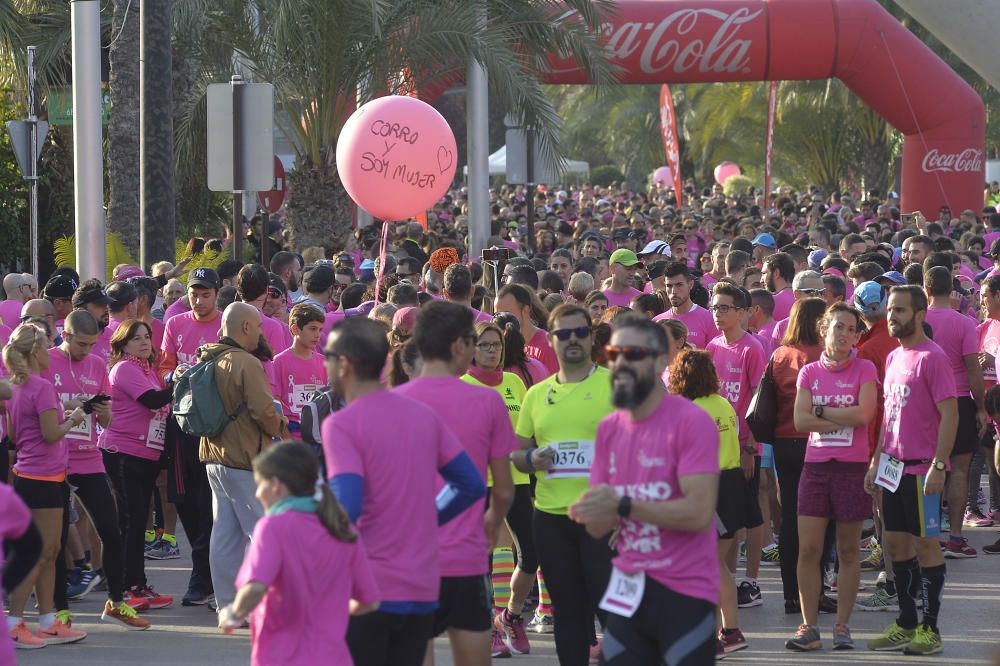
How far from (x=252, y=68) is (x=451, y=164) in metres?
6.79

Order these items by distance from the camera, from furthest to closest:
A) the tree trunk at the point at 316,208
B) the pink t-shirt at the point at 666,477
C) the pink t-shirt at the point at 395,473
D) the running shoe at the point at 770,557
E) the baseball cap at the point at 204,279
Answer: the tree trunk at the point at 316,208, the running shoe at the point at 770,557, the baseball cap at the point at 204,279, the pink t-shirt at the point at 666,477, the pink t-shirt at the point at 395,473

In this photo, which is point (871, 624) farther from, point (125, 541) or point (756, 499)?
point (125, 541)

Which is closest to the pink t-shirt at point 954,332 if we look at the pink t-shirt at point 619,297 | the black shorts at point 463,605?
the pink t-shirt at point 619,297

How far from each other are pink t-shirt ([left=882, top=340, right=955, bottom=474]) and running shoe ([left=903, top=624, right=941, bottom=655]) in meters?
0.79

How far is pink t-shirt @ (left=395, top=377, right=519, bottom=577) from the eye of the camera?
529cm

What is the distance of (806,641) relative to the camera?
7457 millimetres

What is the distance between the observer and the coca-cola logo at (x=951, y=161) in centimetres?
2408

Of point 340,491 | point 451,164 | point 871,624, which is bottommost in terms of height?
point 871,624

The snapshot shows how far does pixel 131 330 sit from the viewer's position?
8.41 m

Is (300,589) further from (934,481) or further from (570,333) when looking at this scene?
(934,481)

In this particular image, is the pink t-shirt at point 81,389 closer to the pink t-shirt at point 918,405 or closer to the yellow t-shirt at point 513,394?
the yellow t-shirt at point 513,394

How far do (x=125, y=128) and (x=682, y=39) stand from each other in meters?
8.98

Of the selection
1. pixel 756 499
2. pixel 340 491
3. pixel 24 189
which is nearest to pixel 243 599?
pixel 340 491

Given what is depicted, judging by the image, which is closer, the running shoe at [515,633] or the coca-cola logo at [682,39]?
the running shoe at [515,633]
